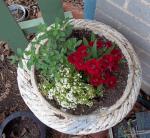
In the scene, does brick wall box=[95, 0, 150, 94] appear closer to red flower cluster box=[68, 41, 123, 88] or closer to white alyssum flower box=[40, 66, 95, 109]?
red flower cluster box=[68, 41, 123, 88]

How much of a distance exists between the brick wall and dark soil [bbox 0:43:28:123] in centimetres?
67

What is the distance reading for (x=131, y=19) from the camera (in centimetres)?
153

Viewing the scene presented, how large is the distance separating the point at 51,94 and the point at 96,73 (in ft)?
0.82

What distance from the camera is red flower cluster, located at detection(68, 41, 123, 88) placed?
4.20 ft

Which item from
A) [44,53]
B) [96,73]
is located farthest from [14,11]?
[96,73]

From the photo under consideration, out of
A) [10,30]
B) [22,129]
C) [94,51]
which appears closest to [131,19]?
[94,51]

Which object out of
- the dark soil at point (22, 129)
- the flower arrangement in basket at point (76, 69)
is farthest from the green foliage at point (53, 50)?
the dark soil at point (22, 129)

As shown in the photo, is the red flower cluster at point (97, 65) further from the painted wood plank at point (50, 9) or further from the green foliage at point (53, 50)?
the painted wood plank at point (50, 9)

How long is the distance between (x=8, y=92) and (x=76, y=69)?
2.42ft

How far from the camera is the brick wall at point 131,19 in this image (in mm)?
1442

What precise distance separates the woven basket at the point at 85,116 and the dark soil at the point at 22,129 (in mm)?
460

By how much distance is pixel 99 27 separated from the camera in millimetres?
1549

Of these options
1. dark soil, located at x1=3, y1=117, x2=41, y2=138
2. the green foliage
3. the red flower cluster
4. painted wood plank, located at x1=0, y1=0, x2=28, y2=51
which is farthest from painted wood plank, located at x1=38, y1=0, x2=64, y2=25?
dark soil, located at x1=3, y1=117, x2=41, y2=138

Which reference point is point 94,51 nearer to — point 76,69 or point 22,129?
point 76,69
